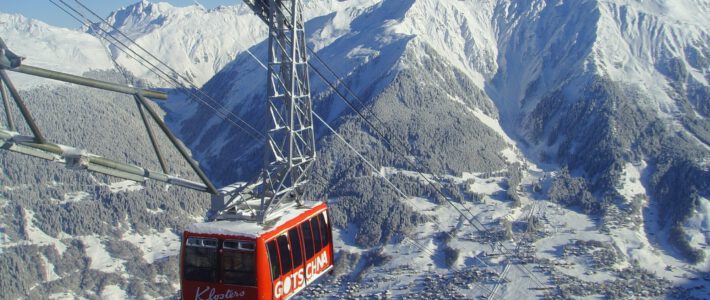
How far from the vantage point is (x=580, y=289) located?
13675cm

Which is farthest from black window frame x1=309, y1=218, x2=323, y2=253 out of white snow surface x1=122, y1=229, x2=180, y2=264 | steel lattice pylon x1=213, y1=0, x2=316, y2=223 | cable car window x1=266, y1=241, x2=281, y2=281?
white snow surface x1=122, y1=229, x2=180, y2=264

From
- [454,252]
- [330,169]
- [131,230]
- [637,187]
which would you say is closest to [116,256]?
[131,230]

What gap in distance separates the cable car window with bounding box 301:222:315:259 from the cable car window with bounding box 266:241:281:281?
2.70 m

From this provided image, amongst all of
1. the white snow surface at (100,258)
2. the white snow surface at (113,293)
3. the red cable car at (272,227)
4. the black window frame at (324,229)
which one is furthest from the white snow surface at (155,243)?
the red cable car at (272,227)

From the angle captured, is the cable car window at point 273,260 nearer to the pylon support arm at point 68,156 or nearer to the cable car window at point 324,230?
the cable car window at point 324,230

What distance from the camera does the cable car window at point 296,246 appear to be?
2941 centimetres

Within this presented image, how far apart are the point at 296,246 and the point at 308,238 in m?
1.30

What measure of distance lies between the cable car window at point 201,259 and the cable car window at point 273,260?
2.03m

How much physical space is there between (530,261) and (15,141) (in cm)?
14043

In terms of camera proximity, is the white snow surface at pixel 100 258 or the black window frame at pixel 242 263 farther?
the white snow surface at pixel 100 258

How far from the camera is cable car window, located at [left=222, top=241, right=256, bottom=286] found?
27.0 m

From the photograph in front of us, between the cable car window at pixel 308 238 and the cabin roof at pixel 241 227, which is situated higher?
the cabin roof at pixel 241 227

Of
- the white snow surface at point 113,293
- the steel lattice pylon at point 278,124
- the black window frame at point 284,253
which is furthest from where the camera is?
the white snow surface at point 113,293

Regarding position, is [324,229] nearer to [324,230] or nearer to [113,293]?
[324,230]
